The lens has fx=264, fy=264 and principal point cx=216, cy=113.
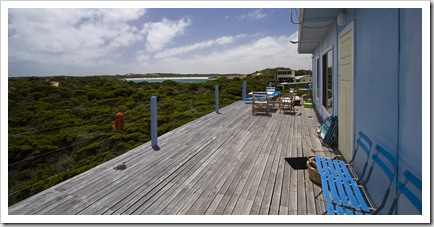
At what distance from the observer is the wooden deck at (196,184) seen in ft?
8.40

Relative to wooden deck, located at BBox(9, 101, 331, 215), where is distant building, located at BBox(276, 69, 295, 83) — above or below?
above

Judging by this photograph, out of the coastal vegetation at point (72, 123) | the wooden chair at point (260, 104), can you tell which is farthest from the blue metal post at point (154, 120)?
the wooden chair at point (260, 104)

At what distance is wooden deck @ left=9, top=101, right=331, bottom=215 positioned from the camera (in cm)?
256

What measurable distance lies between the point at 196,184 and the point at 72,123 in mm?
13233

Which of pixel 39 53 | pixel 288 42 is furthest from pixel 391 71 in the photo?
pixel 288 42

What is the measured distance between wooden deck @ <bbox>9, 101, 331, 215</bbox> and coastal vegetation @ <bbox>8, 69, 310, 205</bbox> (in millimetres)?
534

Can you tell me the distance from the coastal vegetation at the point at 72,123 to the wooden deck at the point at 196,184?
1.75 feet

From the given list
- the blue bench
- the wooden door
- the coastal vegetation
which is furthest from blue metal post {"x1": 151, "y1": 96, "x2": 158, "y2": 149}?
the wooden door

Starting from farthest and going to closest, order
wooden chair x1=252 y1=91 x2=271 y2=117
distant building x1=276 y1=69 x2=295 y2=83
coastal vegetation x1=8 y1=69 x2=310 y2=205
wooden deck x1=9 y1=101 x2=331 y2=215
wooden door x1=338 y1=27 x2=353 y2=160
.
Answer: distant building x1=276 y1=69 x2=295 y2=83
wooden chair x1=252 y1=91 x2=271 y2=117
coastal vegetation x1=8 y1=69 x2=310 y2=205
wooden door x1=338 y1=27 x2=353 y2=160
wooden deck x1=9 y1=101 x2=331 y2=215

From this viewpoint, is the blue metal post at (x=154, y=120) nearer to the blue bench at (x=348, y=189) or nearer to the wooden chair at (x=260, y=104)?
the blue bench at (x=348, y=189)

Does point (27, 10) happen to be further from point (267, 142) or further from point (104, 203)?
point (267, 142)

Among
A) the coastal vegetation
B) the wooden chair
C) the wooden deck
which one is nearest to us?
the wooden deck

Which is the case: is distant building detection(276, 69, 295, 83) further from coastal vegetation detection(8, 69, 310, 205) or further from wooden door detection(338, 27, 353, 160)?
wooden door detection(338, 27, 353, 160)

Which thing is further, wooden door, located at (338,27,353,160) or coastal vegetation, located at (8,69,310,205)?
coastal vegetation, located at (8,69,310,205)
